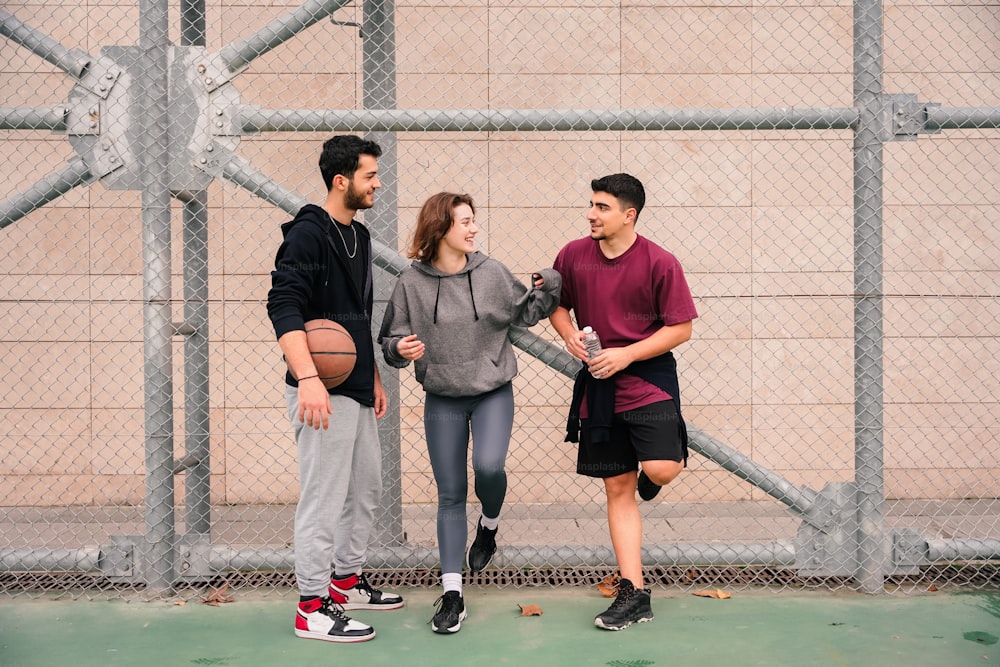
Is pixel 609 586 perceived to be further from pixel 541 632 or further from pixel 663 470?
pixel 663 470

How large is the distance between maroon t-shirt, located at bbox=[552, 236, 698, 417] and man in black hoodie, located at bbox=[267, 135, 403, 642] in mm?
966

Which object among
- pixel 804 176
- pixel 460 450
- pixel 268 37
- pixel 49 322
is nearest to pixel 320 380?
pixel 460 450

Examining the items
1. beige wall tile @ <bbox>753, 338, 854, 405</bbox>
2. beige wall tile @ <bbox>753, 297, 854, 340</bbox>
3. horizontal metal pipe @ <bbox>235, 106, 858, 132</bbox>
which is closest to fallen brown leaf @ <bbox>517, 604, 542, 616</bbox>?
horizontal metal pipe @ <bbox>235, 106, 858, 132</bbox>

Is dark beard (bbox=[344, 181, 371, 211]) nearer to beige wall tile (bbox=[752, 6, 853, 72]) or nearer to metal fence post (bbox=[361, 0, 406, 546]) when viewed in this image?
metal fence post (bbox=[361, 0, 406, 546])

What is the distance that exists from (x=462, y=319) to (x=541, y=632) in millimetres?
1330

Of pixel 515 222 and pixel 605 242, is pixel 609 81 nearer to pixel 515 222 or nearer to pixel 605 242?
pixel 515 222

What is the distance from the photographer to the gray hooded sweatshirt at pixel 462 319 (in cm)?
371

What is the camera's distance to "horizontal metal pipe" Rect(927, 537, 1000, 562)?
4.00 m

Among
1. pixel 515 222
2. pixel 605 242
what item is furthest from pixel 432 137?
pixel 605 242

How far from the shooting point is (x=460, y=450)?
3.80 m

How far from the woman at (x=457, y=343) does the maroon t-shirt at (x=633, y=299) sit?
19cm

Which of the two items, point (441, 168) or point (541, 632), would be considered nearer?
point (541, 632)

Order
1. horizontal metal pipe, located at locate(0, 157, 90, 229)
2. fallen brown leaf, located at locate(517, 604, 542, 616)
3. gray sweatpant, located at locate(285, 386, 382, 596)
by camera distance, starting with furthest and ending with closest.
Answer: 1. horizontal metal pipe, located at locate(0, 157, 90, 229)
2. fallen brown leaf, located at locate(517, 604, 542, 616)
3. gray sweatpant, located at locate(285, 386, 382, 596)

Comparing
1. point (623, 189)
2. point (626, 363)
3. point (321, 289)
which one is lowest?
point (626, 363)
